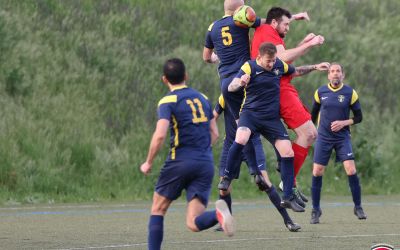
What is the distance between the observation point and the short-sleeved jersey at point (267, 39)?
14.0 meters

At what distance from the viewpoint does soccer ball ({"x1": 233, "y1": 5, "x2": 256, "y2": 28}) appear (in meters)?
13.8

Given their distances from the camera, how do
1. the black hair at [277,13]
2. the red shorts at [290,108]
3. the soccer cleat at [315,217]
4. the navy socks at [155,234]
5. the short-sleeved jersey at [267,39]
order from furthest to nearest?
the soccer cleat at [315,217] < the black hair at [277,13] < the short-sleeved jersey at [267,39] < the red shorts at [290,108] < the navy socks at [155,234]

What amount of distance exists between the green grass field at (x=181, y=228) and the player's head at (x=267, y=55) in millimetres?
2027

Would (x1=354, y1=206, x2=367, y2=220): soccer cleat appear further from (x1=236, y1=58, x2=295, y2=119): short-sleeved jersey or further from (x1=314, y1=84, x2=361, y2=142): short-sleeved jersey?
(x1=236, y1=58, x2=295, y2=119): short-sleeved jersey

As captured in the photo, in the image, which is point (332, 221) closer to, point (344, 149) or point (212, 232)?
point (344, 149)

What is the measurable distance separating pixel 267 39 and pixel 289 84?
2.06ft

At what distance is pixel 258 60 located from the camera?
44.4 feet

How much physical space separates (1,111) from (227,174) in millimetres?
11564

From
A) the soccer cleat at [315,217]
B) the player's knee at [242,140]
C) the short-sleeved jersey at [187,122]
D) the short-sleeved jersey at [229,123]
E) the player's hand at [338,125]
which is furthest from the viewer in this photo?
the player's hand at [338,125]

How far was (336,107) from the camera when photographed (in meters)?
16.0

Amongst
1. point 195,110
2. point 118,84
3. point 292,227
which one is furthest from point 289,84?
point 118,84

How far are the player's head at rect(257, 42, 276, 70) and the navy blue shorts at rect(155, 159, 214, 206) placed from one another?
3.23 metres

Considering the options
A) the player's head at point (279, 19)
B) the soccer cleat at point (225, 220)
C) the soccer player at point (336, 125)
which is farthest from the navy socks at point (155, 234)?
the soccer player at point (336, 125)

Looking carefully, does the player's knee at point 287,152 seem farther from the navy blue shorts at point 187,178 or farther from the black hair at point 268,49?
the navy blue shorts at point 187,178
